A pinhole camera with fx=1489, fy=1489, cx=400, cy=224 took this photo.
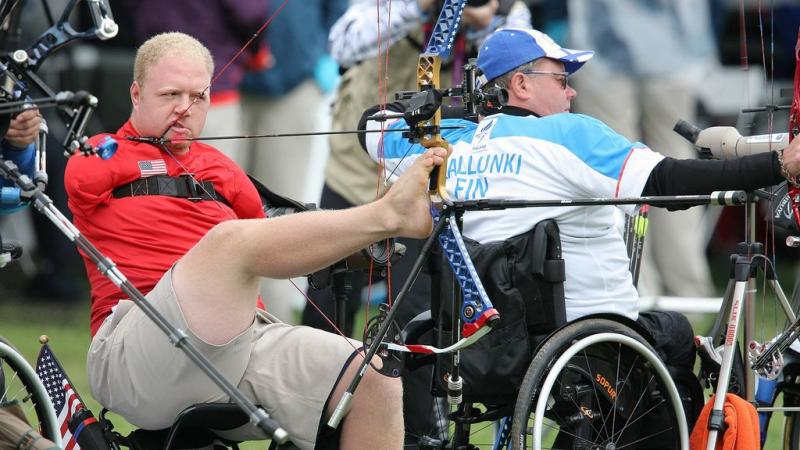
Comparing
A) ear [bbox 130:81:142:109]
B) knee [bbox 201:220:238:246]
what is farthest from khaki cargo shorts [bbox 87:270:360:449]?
ear [bbox 130:81:142:109]

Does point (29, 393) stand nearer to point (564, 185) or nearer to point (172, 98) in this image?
point (172, 98)

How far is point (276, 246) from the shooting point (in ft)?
11.5

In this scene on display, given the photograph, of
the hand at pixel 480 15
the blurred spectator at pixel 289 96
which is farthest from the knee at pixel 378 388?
the blurred spectator at pixel 289 96

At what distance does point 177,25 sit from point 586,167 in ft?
12.2

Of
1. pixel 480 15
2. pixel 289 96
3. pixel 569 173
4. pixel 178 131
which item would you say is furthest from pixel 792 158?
pixel 289 96

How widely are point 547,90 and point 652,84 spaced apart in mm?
3392

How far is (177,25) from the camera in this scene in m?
7.32

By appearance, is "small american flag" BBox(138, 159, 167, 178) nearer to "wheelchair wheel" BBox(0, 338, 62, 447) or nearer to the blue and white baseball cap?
"wheelchair wheel" BBox(0, 338, 62, 447)

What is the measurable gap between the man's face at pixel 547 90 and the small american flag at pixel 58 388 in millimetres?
1567

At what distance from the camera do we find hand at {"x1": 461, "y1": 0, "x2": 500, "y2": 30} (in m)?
5.79

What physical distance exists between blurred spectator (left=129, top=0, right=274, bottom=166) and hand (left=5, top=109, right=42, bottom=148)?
10.8 ft

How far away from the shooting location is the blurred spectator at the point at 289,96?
25.1 ft

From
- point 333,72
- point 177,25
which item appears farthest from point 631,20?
point 177,25

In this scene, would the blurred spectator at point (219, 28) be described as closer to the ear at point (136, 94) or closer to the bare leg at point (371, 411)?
the ear at point (136, 94)
